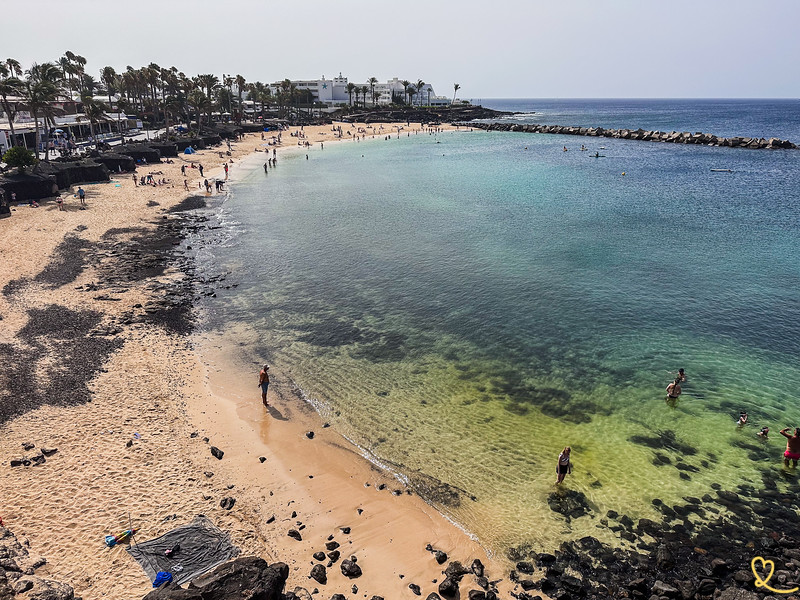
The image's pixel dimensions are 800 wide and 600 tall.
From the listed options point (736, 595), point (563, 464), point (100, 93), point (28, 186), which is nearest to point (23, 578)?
point (563, 464)

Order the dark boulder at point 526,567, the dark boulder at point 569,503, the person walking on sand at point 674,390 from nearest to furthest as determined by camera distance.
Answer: the dark boulder at point 526,567, the dark boulder at point 569,503, the person walking on sand at point 674,390

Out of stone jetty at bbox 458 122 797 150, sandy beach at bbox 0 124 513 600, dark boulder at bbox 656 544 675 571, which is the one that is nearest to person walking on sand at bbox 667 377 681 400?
dark boulder at bbox 656 544 675 571

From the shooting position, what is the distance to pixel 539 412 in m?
20.1

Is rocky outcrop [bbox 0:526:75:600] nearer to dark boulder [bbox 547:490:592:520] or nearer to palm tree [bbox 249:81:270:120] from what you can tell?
dark boulder [bbox 547:490:592:520]

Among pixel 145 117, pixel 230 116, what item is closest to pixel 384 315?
A: pixel 145 117

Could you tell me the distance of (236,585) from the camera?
10172 millimetres

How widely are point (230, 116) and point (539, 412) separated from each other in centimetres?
14078

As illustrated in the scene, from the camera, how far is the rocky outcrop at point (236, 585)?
9.90 m

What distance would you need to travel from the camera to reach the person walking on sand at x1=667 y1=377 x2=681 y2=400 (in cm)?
2056

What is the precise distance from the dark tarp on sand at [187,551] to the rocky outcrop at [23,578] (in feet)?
5.47

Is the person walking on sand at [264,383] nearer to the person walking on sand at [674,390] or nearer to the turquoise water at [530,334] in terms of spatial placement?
the turquoise water at [530,334]

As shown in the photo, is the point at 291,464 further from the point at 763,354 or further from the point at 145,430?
the point at 763,354

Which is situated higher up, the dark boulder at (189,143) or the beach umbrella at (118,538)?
the dark boulder at (189,143)

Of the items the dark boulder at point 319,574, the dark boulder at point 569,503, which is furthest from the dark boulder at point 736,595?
the dark boulder at point 319,574
